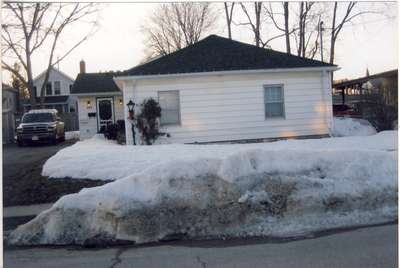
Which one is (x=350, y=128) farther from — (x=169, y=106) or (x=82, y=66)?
(x=82, y=66)

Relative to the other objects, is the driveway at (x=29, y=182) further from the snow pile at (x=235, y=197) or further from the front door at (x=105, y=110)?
the front door at (x=105, y=110)

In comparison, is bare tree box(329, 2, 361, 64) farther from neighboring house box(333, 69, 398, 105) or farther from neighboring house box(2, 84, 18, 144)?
neighboring house box(2, 84, 18, 144)

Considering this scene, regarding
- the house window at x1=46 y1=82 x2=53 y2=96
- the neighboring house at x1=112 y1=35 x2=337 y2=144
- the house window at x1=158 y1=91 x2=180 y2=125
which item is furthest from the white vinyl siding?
the house window at x1=46 y1=82 x2=53 y2=96

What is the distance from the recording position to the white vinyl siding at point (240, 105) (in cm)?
768

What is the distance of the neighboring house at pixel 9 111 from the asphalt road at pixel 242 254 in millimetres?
1640

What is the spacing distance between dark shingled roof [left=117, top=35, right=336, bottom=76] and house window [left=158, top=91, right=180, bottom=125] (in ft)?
1.63

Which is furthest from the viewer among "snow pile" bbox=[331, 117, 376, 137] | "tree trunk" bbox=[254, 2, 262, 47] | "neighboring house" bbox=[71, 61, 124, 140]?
"neighboring house" bbox=[71, 61, 124, 140]

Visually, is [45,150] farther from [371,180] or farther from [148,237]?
[371,180]

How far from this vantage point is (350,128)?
7.94 metres

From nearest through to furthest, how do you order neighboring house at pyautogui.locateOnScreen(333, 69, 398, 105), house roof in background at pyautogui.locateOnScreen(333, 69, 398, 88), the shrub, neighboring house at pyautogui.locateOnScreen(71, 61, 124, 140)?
1. house roof in background at pyautogui.locateOnScreen(333, 69, 398, 88)
2. neighboring house at pyautogui.locateOnScreen(333, 69, 398, 105)
3. neighboring house at pyautogui.locateOnScreen(71, 61, 124, 140)
4. the shrub

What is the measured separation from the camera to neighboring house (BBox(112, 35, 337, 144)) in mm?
7719

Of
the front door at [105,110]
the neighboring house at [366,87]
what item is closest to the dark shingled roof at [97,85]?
the front door at [105,110]

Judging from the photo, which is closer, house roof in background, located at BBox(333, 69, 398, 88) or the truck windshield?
house roof in background, located at BBox(333, 69, 398, 88)

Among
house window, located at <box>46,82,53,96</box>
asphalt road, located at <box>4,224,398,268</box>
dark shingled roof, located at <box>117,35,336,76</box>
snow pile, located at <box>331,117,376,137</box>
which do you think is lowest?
asphalt road, located at <box>4,224,398,268</box>
